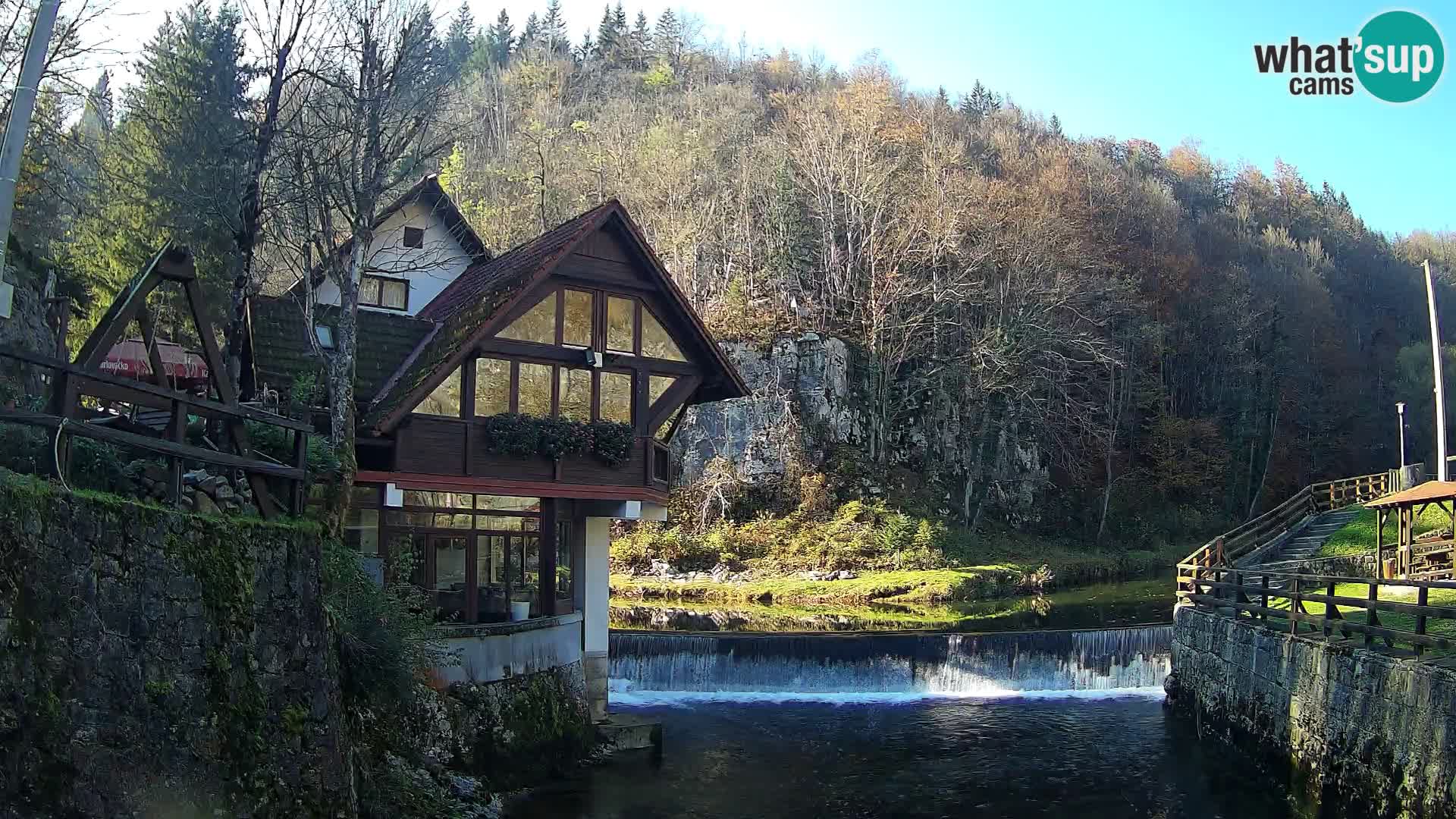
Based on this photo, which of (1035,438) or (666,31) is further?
(666,31)

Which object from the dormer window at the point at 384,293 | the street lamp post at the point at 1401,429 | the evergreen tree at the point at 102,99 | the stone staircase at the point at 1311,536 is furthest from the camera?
the street lamp post at the point at 1401,429

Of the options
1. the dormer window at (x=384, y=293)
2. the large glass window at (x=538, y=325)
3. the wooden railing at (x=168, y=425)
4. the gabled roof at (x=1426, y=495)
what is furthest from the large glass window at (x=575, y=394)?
the gabled roof at (x=1426, y=495)

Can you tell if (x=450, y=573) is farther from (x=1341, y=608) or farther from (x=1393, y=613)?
(x=1341, y=608)

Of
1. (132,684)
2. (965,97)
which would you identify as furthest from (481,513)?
(965,97)

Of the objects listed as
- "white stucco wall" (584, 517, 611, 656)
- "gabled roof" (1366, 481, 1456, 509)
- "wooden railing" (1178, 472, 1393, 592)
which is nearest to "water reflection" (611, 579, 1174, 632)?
"wooden railing" (1178, 472, 1393, 592)

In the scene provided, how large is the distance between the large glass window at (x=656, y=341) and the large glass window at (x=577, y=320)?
3.51 ft

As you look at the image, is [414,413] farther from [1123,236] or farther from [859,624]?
[1123,236]

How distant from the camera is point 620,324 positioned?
1994cm

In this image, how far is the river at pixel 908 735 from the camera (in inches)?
628

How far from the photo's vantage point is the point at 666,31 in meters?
96.1

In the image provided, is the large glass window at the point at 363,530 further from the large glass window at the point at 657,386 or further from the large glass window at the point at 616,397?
the large glass window at the point at 657,386

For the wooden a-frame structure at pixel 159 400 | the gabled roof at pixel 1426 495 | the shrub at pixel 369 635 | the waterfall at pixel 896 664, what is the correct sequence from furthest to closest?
the gabled roof at pixel 1426 495 → the waterfall at pixel 896 664 → the shrub at pixel 369 635 → the wooden a-frame structure at pixel 159 400

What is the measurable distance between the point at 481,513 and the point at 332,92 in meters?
7.30

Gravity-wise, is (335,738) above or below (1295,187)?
below
